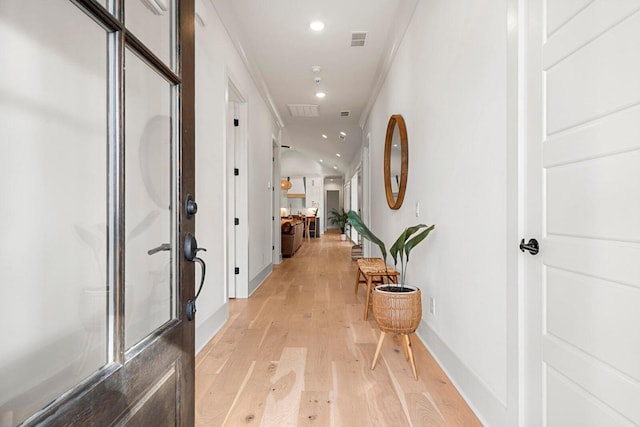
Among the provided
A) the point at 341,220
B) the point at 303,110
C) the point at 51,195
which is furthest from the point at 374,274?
the point at 341,220

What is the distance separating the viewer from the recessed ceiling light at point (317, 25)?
3.08 meters

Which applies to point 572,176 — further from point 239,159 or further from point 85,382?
point 239,159

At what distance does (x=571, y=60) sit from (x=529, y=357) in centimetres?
102

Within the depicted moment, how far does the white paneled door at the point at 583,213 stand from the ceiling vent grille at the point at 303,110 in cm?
461

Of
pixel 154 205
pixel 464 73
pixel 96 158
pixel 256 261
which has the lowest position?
pixel 256 261

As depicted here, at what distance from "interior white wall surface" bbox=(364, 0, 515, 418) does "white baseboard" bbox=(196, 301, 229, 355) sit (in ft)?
5.38

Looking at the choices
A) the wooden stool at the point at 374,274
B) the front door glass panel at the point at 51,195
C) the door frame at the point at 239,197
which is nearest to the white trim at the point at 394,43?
the door frame at the point at 239,197

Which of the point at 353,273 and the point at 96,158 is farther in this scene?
the point at 353,273

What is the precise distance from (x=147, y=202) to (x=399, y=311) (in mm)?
1553

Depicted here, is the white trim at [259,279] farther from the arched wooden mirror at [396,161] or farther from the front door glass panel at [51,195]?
the front door glass panel at [51,195]

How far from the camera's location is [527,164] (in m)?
1.25

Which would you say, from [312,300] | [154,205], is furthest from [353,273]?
[154,205]

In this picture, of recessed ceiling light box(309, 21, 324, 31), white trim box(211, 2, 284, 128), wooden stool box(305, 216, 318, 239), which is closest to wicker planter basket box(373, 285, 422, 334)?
recessed ceiling light box(309, 21, 324, 31)

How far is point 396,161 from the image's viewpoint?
11.1ft
